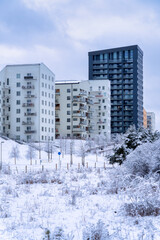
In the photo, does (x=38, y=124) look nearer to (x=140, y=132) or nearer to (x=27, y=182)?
(x=140, y=132)

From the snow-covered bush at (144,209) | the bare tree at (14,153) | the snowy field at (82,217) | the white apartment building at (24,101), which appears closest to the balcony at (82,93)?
the white apartment building at (24,101)

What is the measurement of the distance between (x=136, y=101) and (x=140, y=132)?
4415 inches

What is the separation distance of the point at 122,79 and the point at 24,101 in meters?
61.6

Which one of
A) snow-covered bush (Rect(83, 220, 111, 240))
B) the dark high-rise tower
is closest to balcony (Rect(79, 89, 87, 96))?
the dark high-rise tower

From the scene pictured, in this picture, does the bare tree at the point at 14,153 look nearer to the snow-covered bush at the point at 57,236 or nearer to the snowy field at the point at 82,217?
the snowy field at the point at 82,217

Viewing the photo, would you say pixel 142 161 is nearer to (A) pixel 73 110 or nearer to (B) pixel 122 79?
(A) pixel 73 110

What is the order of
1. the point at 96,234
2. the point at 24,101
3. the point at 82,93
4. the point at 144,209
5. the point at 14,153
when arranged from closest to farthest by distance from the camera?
1. the point at 96,234
2. the point at 144,209
3. the point at 14,153
4. the point at 24,101
5. the point at 82,93

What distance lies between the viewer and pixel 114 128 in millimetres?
149375

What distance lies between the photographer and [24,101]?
101 meters

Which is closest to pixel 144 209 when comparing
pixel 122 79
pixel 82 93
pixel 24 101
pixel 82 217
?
pixel 82 217

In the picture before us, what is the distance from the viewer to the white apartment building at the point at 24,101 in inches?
3903

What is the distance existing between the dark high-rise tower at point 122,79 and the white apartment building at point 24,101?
5310 centimetres

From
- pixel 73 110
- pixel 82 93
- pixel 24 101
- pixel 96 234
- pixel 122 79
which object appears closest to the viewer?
pixel 96 234

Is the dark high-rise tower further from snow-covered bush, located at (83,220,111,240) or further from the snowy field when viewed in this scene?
snow-covered bush, located at (83,220,111,240)
